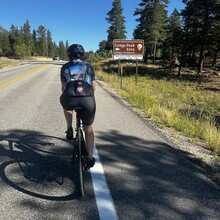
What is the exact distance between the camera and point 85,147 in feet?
12.3

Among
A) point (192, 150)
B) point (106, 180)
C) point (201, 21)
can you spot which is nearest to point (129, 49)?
point (192, 150)

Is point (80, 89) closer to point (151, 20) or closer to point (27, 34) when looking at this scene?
point (151, 20)

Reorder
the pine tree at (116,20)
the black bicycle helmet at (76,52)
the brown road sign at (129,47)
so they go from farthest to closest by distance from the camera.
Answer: the pine tree at (116,20)
the brown road sign at (129,47)
the black bicycle helmet at (76,52)

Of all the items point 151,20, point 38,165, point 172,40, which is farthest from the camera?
point 151,20

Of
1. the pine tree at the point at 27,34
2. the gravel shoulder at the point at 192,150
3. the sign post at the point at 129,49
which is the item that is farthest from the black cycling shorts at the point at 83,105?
the pine tree at the point at 27,34

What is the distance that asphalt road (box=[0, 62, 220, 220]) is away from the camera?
10.7 feet

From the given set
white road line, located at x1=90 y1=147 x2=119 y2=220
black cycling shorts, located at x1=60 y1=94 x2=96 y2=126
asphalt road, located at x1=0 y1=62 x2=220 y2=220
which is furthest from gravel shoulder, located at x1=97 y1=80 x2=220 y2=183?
black cycling shorts, located at x1=60 y1=94 x2=96 y2=126

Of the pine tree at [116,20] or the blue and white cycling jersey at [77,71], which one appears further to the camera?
the pine tree at [116,20]

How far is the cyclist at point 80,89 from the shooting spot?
12.0 ft

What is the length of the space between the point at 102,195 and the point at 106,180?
46 cm

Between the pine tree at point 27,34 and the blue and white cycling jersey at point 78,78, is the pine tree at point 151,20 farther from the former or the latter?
the pine tree at point 27,34

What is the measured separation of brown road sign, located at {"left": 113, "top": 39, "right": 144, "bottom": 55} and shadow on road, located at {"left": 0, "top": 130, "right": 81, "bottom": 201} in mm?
11629

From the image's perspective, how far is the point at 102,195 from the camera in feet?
11.8

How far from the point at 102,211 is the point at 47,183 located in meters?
1.06
